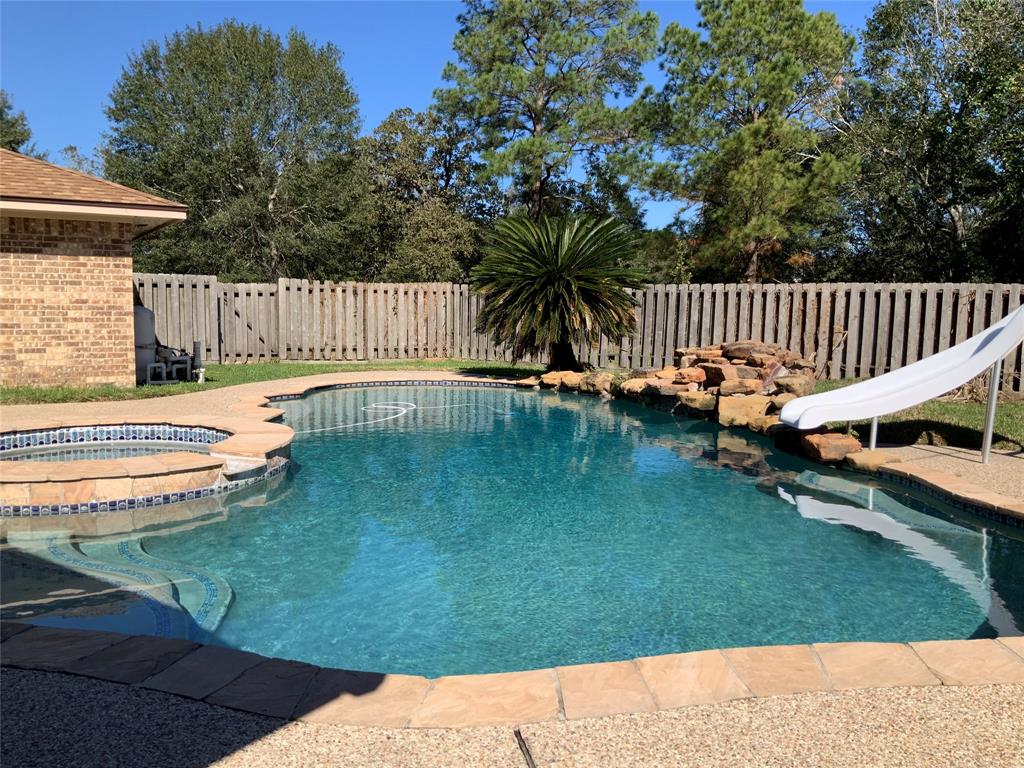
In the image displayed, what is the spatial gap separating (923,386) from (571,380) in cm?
638

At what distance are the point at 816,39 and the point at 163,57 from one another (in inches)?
841

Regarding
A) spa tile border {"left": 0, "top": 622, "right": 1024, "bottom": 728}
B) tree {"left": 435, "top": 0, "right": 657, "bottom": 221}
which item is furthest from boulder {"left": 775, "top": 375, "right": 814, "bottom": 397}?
tree {"left": 435, "top": 0, "right": 657, "bottom": 221}

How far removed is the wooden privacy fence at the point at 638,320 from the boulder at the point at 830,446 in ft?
15.6

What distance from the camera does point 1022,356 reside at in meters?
9.76

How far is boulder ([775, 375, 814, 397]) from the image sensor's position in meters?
9.15

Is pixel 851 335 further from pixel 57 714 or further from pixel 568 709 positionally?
pixel 57 714

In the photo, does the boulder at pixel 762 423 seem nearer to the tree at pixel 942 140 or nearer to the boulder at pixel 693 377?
the boulder at pixel 693 377

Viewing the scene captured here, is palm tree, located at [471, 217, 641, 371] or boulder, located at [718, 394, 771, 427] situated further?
palm tree, located at [471, 217, 641, 371]

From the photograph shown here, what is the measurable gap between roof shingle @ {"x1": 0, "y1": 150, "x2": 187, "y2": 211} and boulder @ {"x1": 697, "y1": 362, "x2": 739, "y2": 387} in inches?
303

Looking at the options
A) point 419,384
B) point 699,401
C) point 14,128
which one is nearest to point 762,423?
point 699,401

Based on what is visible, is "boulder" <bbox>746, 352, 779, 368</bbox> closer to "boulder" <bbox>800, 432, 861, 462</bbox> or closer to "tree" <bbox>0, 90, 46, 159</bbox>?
"boulder" <bbox>800, 432, 861, 462</bbox>

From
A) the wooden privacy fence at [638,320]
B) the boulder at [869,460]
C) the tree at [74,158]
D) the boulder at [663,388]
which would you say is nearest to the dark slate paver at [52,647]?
the boulder at [869,460]

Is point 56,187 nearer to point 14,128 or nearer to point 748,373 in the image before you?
point 748,373

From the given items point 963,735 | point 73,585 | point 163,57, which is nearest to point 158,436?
point 73,585
